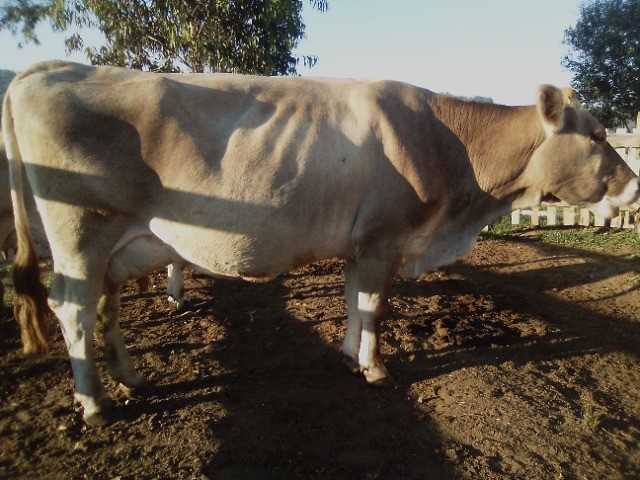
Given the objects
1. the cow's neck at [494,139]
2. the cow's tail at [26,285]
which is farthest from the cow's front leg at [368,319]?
the cow's tail at [26,285]

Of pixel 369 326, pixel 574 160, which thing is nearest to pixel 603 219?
pixel 574 160

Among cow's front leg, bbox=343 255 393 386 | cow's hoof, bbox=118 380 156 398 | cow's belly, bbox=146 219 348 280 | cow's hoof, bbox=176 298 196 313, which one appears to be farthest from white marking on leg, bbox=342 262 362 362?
cow's hoof, bbox=176 298 196 313

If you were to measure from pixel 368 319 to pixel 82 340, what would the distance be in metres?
2.28

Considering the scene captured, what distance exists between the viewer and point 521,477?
126 inches

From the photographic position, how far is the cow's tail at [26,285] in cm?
365

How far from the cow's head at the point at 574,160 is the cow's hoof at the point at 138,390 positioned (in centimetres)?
389

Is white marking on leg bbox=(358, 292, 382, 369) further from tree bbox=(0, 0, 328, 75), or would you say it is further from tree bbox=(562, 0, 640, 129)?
tree bbox=(562, 0, 640, 129)

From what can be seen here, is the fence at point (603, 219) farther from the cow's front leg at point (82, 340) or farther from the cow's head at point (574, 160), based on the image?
the cow's front leg at point (82, 340)

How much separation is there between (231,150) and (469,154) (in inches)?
86.7

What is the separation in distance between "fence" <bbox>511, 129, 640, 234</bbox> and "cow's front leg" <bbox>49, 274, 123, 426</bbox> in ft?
30.5

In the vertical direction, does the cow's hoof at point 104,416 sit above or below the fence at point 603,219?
below

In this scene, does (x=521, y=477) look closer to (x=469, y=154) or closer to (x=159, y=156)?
(x=469, y=154)

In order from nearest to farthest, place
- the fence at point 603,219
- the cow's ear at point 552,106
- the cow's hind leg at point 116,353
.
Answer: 1. the cow's hind leg at point 116,353
2. the cow's ear at point 552,106
3. the fence at point 603,219

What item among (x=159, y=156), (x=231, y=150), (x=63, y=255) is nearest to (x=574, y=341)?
(x=231, y=150)
